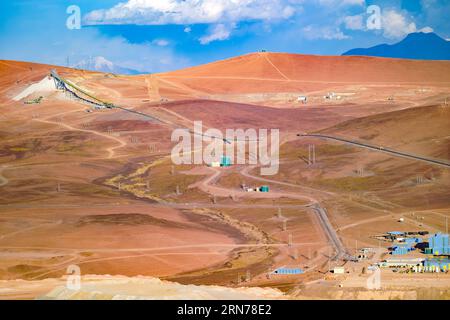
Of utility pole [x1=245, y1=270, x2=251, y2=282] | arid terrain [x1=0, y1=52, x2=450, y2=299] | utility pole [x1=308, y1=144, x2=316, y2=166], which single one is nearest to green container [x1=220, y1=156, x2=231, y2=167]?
arid terrain [x1=0, y1=52, x2=450, y2=299]

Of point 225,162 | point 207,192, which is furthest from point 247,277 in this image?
point 225,162

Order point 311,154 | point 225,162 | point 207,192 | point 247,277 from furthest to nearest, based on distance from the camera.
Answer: point 225,162
point 311,154
point 207,192
point 247,277

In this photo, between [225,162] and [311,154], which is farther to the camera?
[225,162]

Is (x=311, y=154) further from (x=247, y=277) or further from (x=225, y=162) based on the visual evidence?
(x=247, y=277)

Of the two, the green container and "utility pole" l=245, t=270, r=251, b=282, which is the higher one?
the green container

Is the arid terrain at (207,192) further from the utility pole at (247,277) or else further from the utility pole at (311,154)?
the utility pole at (311,154)

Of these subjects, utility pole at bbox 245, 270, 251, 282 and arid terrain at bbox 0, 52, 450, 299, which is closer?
utility pole at bbox 245, 270, 251, 282

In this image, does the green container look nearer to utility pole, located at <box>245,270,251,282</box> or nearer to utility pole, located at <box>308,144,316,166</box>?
utility pole, located at <box>308,144,316,166</box>

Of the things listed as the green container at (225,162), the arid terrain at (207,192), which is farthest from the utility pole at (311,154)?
the green container at (225,162)
